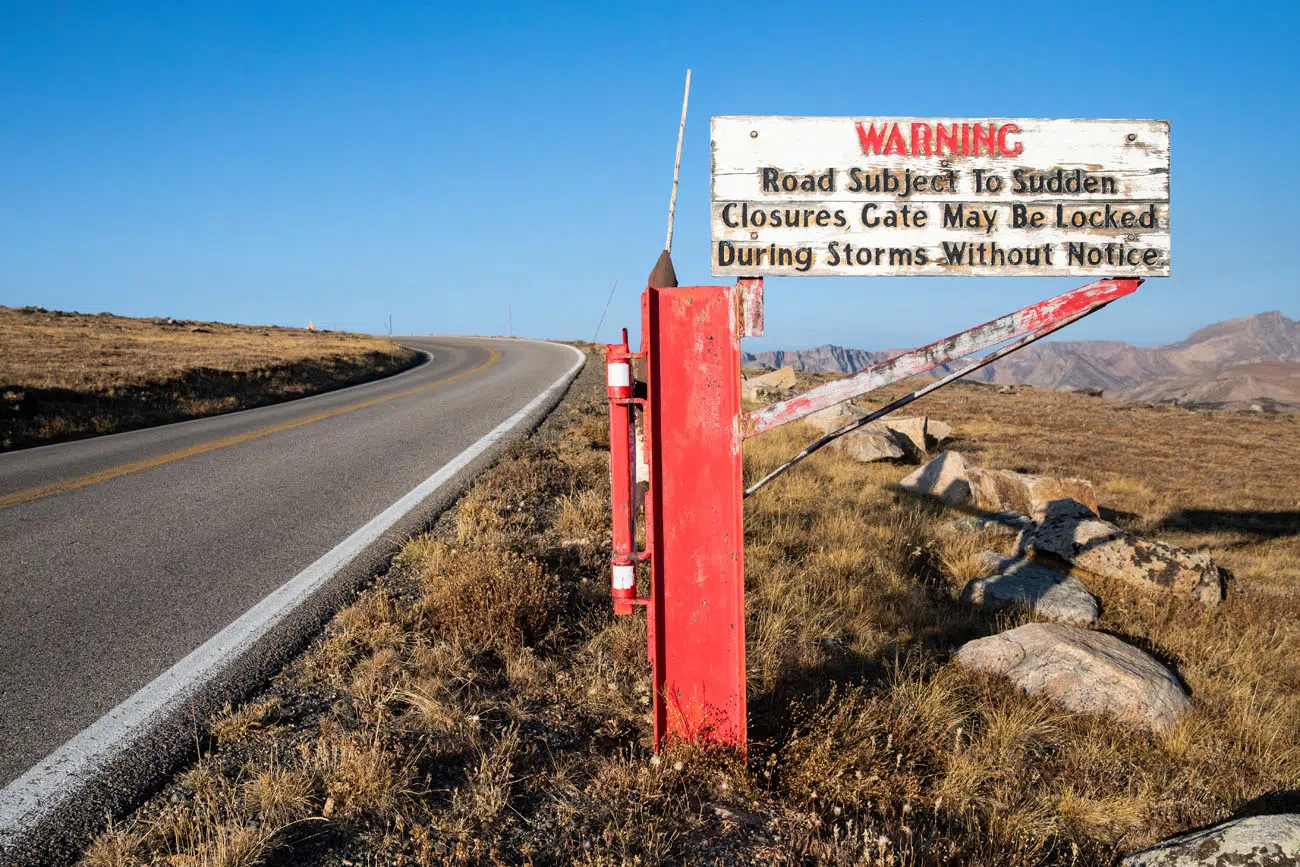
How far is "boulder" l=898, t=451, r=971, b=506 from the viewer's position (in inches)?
381

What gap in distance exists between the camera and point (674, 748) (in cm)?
274

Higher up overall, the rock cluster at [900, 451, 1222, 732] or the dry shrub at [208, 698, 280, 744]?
the dry shrub at [208, 698, 280, 744]

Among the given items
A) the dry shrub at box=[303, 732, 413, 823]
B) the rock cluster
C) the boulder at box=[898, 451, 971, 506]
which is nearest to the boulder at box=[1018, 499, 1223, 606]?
→ the rock cluster

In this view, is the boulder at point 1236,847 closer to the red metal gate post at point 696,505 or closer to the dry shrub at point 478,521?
the red metal gate post at point 696,505

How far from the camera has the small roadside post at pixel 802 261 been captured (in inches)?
106

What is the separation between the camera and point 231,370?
1809 cm

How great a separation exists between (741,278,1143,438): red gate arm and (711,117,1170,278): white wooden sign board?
9 centimetres

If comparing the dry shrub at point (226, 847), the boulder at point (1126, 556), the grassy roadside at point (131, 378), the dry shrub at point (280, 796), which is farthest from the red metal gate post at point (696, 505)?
the grassy roadside at point (131, 378)

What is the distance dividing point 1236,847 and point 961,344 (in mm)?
1903

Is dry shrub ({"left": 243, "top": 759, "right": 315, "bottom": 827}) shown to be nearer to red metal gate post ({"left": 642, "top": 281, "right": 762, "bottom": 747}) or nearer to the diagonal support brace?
red metal gate post ({"left": 642, "top": 281, "right": 762, "bottom": 747})

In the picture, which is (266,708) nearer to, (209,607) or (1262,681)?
(209,607)

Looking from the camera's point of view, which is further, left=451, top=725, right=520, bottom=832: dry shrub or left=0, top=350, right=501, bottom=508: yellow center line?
left=0, top=350, right=501, bottom=508: yellow center line

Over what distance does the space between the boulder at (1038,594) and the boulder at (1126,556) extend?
1.65ft

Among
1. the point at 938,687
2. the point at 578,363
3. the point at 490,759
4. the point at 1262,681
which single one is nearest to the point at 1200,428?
the point at 578,363
